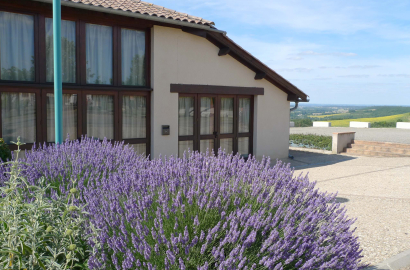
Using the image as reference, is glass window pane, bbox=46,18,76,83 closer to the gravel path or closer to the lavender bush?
the lavender bush

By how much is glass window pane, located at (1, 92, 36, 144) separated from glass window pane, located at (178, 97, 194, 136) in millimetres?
3715

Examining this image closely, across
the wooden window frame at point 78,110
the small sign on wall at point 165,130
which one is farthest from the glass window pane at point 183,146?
the wooden window frame at point 78,110

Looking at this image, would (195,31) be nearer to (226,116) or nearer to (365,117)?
(226,116)

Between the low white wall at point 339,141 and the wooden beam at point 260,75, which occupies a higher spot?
the wooden beam at point 260,75

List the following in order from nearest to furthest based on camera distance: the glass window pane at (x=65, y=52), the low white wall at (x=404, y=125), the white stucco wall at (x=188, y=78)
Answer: the glass window pane at (x=65, y=52), the white stucco wall at (x=188, y=78), the low white wall at (x=404, y=125)

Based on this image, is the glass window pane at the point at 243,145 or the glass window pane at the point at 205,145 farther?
the glass window pane at the point at 243,145

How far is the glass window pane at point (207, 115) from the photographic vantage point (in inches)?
430

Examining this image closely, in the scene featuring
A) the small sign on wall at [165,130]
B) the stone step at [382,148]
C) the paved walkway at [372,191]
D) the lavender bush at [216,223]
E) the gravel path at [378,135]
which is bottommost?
the paved walkway at [372,191]

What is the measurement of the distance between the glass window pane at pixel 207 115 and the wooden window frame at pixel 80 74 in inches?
68.7

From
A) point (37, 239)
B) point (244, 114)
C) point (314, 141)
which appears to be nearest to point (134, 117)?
point (244, 114)

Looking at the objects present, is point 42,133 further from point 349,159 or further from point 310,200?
point 349,159

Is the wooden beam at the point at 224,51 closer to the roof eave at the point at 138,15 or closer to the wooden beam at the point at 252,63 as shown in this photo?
the wooden beam at the point at 252,63

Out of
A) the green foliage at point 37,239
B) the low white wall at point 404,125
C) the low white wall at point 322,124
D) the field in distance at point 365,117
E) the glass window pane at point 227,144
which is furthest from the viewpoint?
the field in distance at point 365,117

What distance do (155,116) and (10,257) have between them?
726 cm
